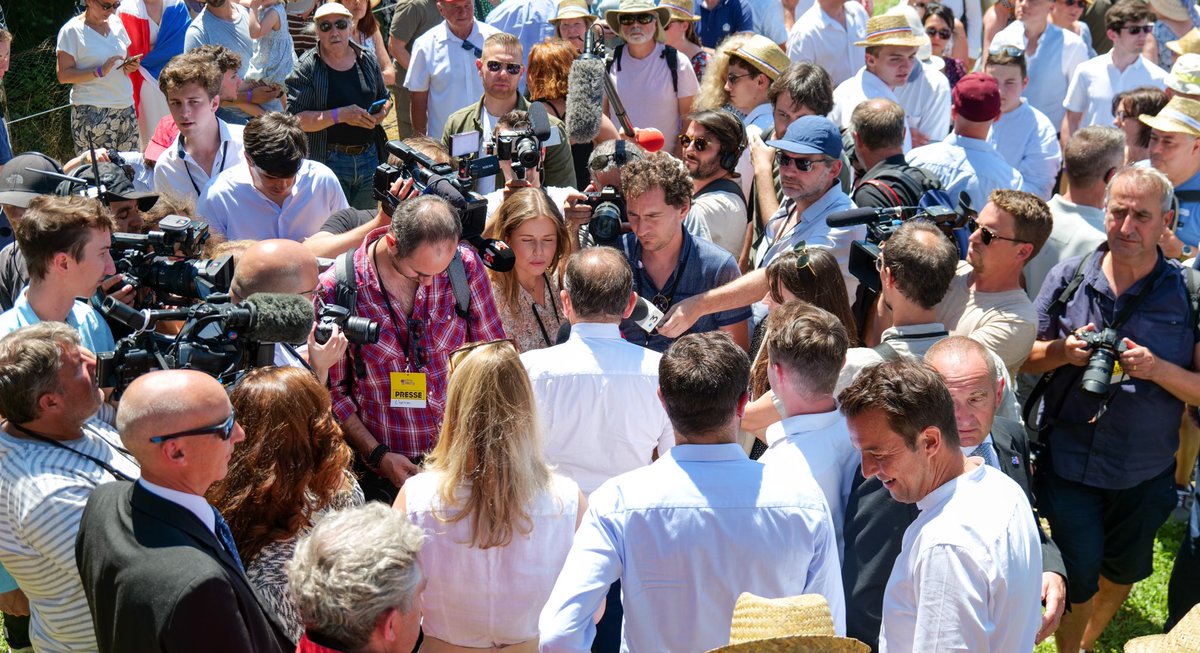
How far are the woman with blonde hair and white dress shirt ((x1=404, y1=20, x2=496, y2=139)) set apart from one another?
304 cm

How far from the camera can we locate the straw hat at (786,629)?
228 centimetres

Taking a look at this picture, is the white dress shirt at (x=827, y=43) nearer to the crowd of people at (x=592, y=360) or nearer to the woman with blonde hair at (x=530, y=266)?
the crowd of people at (x=592, y=360)

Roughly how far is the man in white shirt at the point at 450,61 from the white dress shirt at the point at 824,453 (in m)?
4.95

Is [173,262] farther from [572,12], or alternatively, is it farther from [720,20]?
[720,20]

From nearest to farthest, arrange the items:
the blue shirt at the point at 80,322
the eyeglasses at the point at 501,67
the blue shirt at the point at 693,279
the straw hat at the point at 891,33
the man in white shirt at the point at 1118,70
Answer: the blue shirt at the point at 80,322, the blue shirt at the point at 693,279, the eyeglasses at the point at 501,67, the straw hat at the point at 891,33, the man in white shirt at the point at 1118,70

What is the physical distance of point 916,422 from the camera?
288 cm

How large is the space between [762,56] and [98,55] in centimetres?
439

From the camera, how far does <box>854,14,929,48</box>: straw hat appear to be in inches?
282

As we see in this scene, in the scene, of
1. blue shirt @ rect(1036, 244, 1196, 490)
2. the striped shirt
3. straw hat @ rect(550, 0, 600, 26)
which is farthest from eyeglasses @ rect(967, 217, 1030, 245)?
straw hat @ rect(550, 0, 600, 26)

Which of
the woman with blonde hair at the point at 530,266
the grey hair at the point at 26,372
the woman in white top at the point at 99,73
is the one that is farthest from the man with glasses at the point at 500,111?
the grey hair at the point at 26,372

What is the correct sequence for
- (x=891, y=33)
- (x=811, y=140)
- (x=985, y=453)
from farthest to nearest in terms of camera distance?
(x=891, y=33), (x=811, y=140), (x=985, y=453)

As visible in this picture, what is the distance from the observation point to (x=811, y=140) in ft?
17.6

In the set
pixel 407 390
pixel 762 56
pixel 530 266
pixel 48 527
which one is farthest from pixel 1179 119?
pixel 48 527

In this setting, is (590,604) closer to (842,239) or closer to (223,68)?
(842,239)
